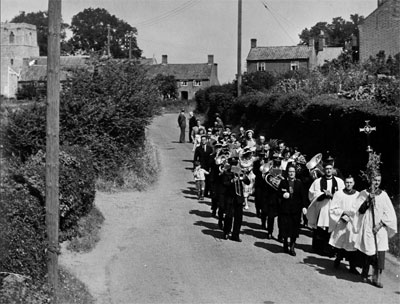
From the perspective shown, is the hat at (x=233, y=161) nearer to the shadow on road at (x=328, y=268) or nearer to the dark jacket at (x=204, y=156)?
the shadow on road at (x=328, y=268)

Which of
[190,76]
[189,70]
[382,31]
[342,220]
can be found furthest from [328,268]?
[189,70]

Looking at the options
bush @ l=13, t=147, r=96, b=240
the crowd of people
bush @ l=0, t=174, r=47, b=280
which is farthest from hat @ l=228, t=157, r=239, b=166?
bush @ l=0, t=174, r=47, b=280

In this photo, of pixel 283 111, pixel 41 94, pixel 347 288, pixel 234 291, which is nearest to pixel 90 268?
pixel 234 291

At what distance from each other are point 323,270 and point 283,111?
44.8 ft

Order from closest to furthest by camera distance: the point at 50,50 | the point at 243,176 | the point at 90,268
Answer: the point at 50,50 < the point at 90,268 < the point at 243,176

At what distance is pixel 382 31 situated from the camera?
46969 mm

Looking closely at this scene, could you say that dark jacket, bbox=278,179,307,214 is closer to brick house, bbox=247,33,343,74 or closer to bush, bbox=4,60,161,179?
bush, bbox=4,60,161,179

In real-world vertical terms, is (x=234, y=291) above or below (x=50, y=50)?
below

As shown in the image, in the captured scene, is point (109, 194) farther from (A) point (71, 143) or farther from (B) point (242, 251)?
(B) point (242, 251)

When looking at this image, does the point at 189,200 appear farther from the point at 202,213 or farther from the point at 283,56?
the point at 283,56

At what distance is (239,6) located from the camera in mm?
33844

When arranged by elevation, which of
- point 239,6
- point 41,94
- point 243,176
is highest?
point 239,6

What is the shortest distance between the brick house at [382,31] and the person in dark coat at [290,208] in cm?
3435

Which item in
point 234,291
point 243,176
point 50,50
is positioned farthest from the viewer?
point 243,176
